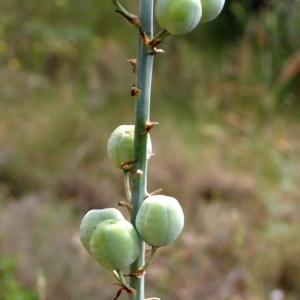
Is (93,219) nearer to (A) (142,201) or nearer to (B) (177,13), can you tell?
(A) (142,201)

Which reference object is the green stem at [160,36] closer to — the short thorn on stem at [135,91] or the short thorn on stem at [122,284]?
the short thorn on stem at [135,91]

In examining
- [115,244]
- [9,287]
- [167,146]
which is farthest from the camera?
[167,146]

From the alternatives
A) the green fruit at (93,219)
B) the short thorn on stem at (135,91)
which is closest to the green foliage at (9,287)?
the green fruit at (93,219)

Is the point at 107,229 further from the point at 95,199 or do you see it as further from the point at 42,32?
the point at 42,32

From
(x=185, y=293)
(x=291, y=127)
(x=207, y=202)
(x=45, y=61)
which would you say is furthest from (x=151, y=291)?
(x=45, y=61)

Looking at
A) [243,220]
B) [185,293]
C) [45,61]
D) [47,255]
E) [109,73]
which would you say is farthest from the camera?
[109,73]

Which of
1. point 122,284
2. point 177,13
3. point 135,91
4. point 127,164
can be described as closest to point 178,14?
point 177,13

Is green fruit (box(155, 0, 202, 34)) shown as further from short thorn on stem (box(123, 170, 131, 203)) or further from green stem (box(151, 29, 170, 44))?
short thorn on stem (box(123, 170, 131, 203))
